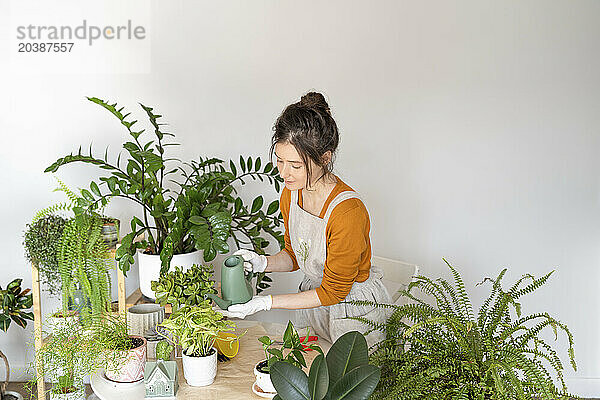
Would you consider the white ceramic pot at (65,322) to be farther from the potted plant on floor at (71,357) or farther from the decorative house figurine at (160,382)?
the decorative house figurine at (160,382)

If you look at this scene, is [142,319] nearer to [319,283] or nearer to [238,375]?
[238,375]

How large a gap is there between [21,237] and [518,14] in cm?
276

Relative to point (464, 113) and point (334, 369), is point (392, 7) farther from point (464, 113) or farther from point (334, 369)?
point (334, 369)

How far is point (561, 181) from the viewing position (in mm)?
3111

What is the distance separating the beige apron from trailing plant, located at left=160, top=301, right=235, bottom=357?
0.53m

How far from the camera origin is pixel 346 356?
1609mm

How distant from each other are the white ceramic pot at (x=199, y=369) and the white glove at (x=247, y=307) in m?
0.21

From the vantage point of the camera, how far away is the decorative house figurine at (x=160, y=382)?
177 cm

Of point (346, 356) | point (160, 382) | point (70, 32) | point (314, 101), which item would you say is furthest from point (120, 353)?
point (70, 32)

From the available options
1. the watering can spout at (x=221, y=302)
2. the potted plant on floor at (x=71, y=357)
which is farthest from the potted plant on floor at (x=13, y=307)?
the watering can spout at (x=221, y=302)

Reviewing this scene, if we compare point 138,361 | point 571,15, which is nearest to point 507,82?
point 571,15

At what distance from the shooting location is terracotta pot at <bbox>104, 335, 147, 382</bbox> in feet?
6.04

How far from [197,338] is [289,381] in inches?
16.6

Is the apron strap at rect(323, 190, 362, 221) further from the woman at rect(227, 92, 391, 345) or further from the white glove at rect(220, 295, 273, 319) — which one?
the white glove at rect(220, 295, 273, 319)
